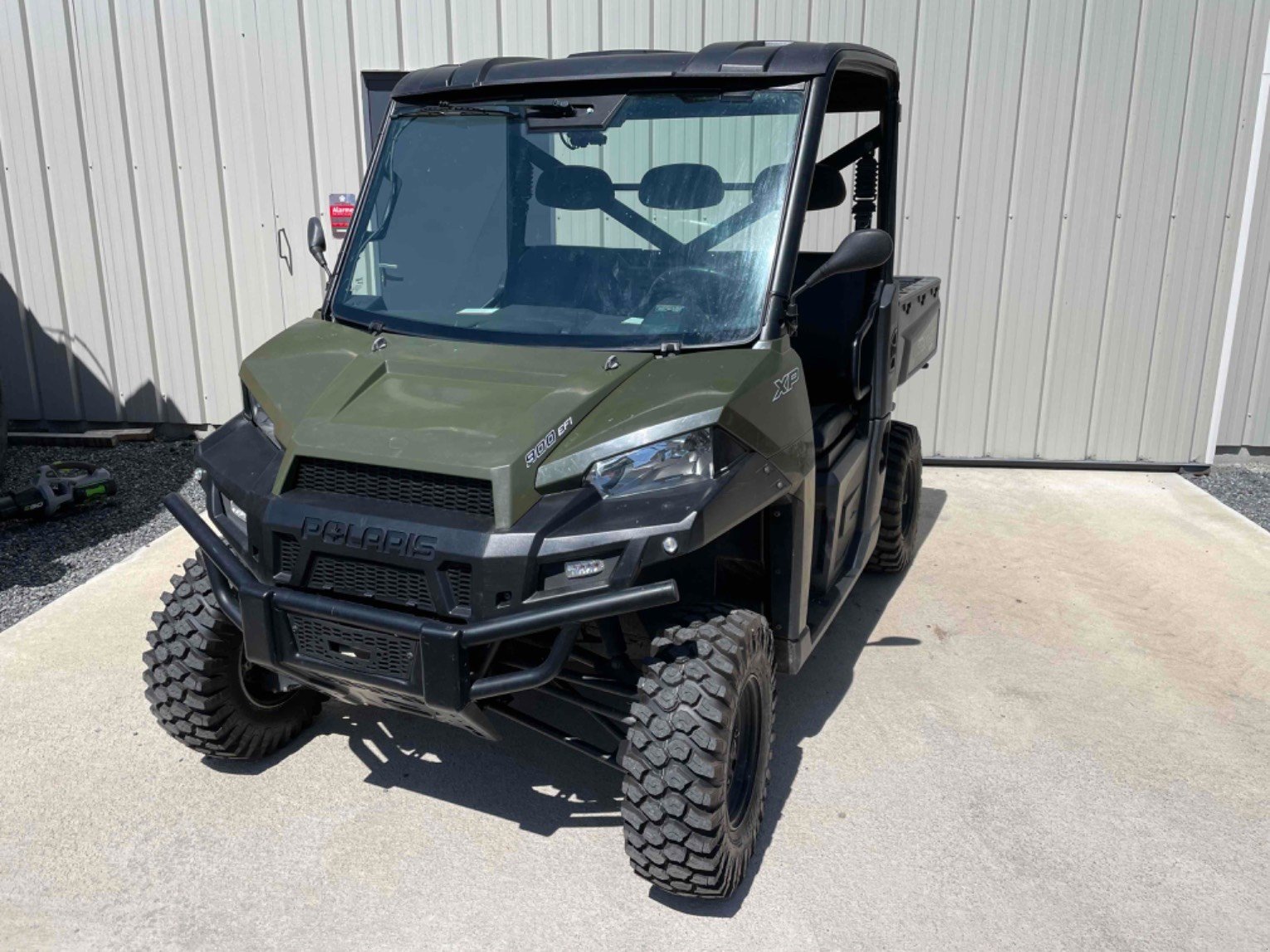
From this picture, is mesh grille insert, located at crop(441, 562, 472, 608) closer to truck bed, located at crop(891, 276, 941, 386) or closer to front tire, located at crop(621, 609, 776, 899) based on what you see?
front tire, located at crop(621, 609, 776, 899)

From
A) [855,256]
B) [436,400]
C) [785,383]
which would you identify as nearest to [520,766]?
[436,400]

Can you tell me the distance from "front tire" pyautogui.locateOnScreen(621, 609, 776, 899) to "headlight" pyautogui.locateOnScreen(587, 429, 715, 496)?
1.35 feet

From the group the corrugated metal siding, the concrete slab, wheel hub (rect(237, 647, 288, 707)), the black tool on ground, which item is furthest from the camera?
the corrugated metal siding

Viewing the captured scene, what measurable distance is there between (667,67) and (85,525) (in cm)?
430

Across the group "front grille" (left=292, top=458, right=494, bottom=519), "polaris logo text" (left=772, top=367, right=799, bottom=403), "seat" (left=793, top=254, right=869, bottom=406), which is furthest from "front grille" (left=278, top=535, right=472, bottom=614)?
"seat" (left=793, top=254, right=869, bottom=406)

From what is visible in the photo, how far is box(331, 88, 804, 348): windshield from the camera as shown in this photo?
3.15 meters

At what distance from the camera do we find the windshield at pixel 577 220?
3.15 m

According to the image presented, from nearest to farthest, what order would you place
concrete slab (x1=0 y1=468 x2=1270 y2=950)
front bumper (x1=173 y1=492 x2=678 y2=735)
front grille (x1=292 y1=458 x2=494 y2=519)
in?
front bumper (x1=173 y1=492 x2=678 y2=735), front grille (x1=292 y1=458 x2=494 y2=519), concrete slab (x1=0 y1=468 x2=1270 y2=950)

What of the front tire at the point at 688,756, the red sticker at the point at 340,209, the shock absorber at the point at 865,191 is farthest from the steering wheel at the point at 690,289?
the red sticker at the point at 340,209

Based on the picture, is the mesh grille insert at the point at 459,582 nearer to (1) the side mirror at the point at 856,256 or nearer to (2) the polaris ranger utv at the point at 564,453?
(2) the polaris ranger utv at the point at 564,453

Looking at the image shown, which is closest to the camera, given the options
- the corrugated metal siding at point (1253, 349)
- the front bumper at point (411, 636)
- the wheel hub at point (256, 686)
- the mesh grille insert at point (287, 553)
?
the front bumper at point (411, 636)

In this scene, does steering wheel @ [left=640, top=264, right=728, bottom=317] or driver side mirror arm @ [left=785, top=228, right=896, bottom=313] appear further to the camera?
steering wheel @ [left=640, top=264, right=728, bottom=317]

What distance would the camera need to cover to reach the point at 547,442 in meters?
2.66

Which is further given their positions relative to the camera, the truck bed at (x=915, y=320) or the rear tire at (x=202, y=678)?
the truck bed at (x=915, y=320)
